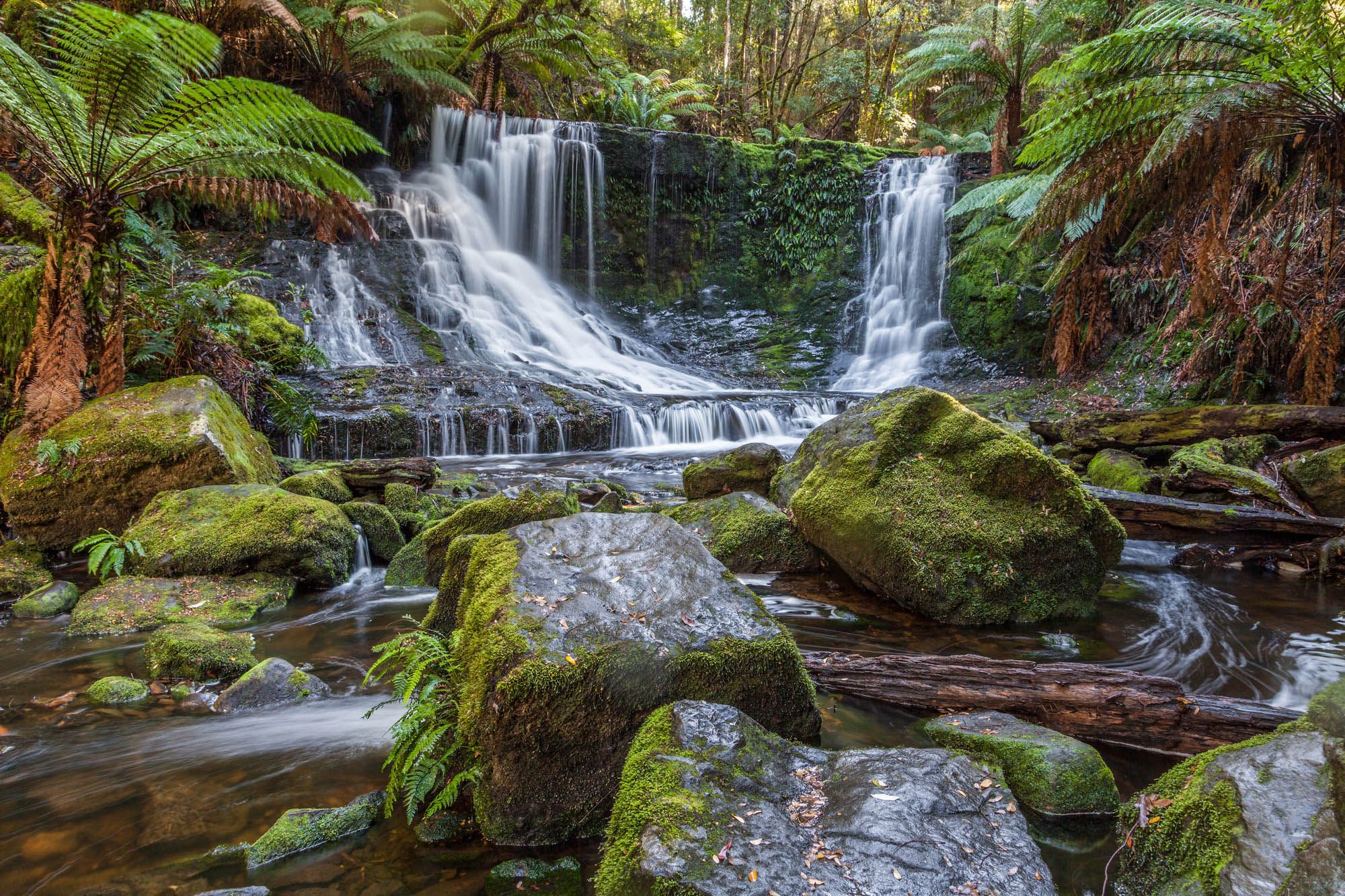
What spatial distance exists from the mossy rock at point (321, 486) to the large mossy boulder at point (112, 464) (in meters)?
0.37

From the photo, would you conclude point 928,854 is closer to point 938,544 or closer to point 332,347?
point 938,544

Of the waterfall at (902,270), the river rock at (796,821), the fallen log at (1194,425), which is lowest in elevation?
the river rock at (796,821)

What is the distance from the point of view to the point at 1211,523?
4551 millimetres

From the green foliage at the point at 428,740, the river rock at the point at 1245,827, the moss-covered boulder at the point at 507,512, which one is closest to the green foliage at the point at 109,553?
the moss-covered boulder at the point at 507,512

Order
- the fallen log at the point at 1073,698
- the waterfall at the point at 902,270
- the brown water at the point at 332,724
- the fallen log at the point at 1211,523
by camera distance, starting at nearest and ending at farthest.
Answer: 1. the brown water at the point at 332,724
2. the fallen log at the point at 1073,698
3. the fallen log at the point at 1211,523
4. the waterfall at the point at 902,270

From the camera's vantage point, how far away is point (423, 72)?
44.5 ft

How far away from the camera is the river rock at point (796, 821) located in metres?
1.39

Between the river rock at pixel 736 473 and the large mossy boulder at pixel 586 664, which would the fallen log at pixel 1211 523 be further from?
the large mossy boulder at pixel 586 664

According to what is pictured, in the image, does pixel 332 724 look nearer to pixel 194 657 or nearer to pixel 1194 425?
pixel 194 657

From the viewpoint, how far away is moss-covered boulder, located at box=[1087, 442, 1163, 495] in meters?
5.52

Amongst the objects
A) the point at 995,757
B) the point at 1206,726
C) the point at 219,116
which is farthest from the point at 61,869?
the point at 219,116

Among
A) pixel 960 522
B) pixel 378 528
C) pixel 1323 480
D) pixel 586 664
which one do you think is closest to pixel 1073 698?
pixel 960 522

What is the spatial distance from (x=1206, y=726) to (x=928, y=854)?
1.45 metres

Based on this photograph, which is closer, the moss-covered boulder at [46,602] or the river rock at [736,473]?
the moss-covered boulder at [46,602]
